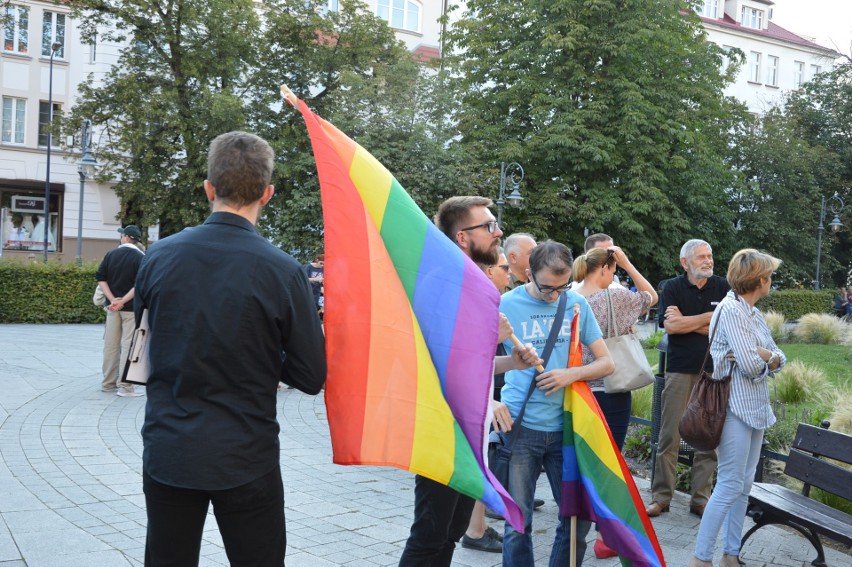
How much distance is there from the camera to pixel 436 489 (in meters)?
3.40

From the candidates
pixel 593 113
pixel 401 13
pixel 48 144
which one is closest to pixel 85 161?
pixel 48 144

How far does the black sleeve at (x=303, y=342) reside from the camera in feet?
8.86

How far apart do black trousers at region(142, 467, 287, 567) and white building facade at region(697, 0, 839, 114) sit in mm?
57233

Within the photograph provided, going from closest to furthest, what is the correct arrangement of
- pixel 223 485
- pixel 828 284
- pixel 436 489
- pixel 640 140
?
pixel 223 485 < pixel 436 489 < pixel 640 140 < pixel 828 284

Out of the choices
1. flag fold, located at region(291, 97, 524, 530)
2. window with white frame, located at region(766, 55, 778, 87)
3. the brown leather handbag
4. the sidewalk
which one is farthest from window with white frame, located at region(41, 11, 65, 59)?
window with white frame, located at region(766, 55, 778, 87)

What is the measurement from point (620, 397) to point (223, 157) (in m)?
3.57

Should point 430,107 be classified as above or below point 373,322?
above

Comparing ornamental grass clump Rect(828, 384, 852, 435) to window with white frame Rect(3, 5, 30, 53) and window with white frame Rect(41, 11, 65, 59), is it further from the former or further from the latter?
Answer: window with white frame Rect(3, 5, 30, 53)

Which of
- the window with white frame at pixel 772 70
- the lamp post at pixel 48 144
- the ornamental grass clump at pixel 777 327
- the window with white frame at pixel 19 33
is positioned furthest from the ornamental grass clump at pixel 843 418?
the window with white frame at pixel 772 70

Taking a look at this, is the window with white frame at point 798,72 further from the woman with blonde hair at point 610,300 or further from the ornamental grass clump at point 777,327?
the woman with blonde hair at point 610,300

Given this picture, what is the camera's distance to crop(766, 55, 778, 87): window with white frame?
2227 inches

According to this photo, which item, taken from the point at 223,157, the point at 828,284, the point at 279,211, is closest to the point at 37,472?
the point at 223,157

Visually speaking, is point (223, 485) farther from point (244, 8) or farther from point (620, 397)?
point (244, 8)

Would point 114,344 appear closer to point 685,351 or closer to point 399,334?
point 685,351
